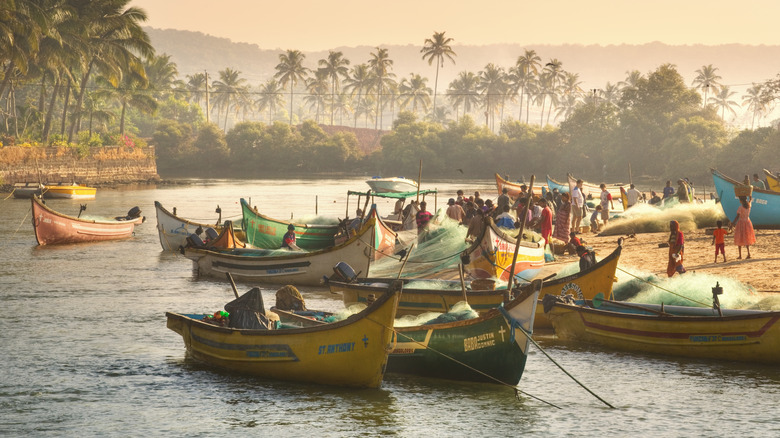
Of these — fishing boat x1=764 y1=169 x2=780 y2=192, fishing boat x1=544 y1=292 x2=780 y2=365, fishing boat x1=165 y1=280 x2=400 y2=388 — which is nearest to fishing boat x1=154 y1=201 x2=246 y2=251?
fishing boat x1=165 y1=280 x2=400 y2=388

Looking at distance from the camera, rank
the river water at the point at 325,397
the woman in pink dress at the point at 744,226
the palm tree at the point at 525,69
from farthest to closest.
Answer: the palm tree at the point at 525,69 < the woman in pink dress at the point at 744,226 < the river water at the point at 325,397

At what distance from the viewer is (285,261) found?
24906 mm

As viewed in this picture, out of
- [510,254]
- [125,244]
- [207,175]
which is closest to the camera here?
[510,254]

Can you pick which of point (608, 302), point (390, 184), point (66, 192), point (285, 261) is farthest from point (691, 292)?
point (66, 192)

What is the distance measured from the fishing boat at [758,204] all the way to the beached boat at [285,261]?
12.4 metres

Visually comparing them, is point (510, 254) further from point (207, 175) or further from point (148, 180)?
point (207, 175)

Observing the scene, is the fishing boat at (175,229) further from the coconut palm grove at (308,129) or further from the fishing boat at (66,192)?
the fishing boat at (66,192)

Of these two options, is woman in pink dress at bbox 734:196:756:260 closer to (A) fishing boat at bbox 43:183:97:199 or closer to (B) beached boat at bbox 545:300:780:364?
(B) beached boat at bbox 545:300:780:364

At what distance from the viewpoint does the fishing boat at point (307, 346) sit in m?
13.0

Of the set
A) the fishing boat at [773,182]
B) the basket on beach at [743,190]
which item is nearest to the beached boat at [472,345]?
the basket on beach at [743,190]

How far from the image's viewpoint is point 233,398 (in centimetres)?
1409

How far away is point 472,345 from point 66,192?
2194 inches

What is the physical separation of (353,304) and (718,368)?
7.43 meters

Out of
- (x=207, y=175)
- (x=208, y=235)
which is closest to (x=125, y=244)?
(x=208, y=235)
